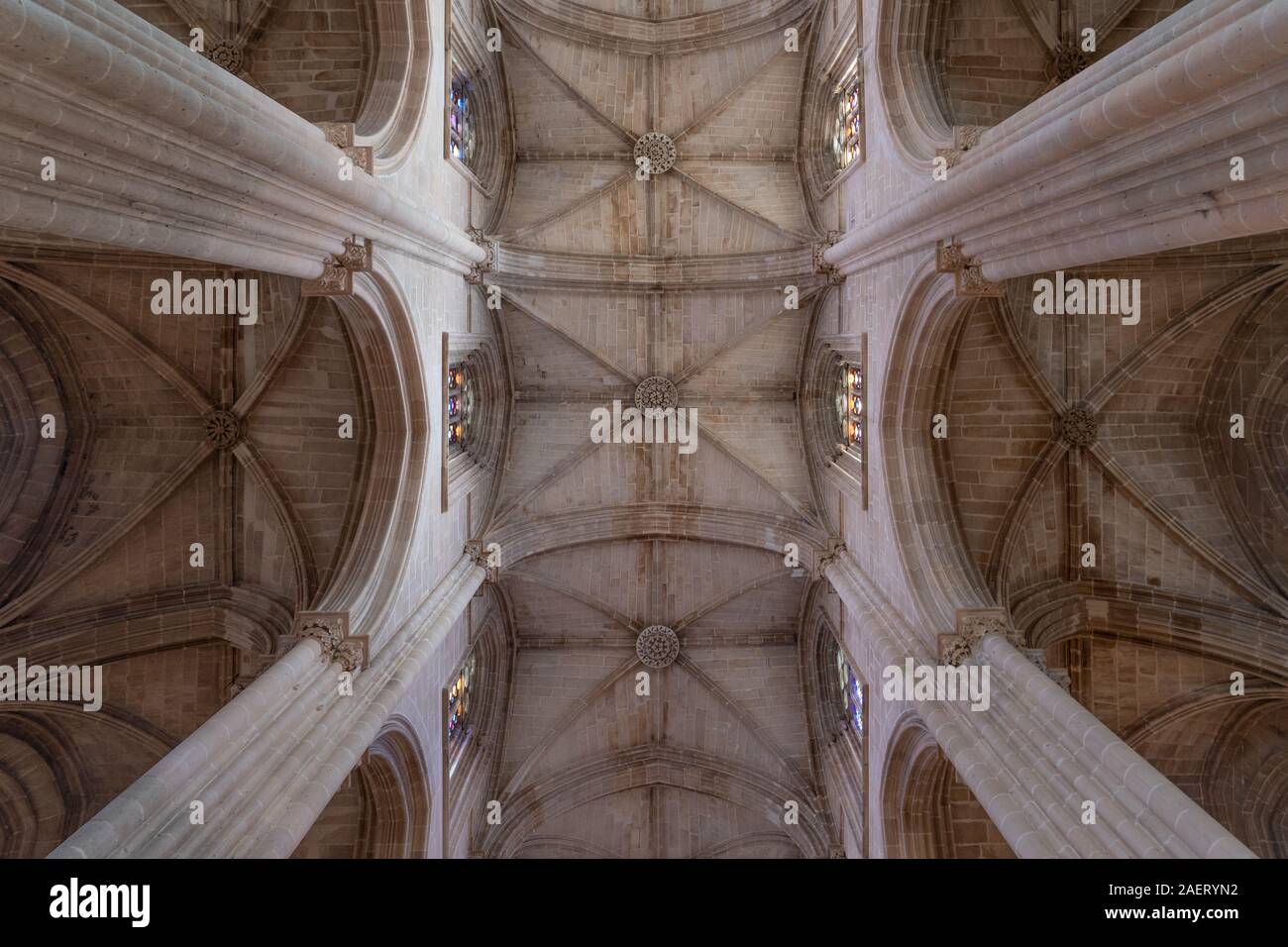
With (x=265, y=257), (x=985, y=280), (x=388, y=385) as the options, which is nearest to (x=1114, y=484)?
(x=985, y=280)

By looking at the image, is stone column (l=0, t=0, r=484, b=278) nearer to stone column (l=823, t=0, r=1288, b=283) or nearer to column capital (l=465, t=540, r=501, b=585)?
stone column (l=823, t=0, r=1288, b=283)

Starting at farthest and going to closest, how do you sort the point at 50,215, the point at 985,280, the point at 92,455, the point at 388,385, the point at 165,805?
the point at 92,455, the point at 388,385, the point at 985,280, the point at 165,805, the point at 50,215

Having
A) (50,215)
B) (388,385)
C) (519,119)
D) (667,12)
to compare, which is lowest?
(50,215)

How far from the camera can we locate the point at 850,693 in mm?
15602

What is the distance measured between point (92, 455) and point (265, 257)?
730 cm

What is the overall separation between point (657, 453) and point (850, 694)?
21.6ft

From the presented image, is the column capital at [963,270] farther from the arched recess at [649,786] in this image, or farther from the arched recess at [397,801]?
the arched recess at [649,786]

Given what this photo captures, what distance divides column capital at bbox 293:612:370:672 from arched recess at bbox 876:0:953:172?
10083 mm

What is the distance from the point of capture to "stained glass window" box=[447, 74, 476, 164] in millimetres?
14695

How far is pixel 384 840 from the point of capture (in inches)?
493

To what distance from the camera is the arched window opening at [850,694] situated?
1488 cm

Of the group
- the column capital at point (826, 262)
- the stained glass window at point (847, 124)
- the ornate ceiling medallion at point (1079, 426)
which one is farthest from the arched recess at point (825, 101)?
the ornate ceiling medallion at point (1079, 426)

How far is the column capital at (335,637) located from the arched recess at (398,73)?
6317 millimetres

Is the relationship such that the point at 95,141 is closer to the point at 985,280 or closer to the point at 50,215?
the point at 50,215
